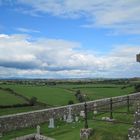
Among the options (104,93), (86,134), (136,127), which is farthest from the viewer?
(104,93)

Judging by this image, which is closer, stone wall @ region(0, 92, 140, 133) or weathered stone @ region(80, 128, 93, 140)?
weathered stone @ region(80, 128, 93, 140)

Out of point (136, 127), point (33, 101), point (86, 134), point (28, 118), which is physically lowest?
point (33, 101)

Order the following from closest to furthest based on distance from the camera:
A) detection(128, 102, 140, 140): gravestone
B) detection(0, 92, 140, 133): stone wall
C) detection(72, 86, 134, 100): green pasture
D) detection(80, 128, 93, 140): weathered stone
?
detection(128, 102, 140, 140): gravestone
detection(80, 128, 93, 140): weathered stone
detection(0, 92, 140, 133): stone wall
detection(72, 86, 134, 100): green pasture

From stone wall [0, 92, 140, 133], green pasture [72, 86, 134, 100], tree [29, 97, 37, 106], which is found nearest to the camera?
stone wall [0, 92, 140, 133]

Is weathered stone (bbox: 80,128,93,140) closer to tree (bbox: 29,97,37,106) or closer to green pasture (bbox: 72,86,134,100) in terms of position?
tree (bbox: 29,97,37,106)

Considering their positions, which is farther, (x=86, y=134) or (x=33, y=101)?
(x=33, y=101)

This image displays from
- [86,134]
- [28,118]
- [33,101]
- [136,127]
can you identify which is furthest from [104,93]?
[136,127]

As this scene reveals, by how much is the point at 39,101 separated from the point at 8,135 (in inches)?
822

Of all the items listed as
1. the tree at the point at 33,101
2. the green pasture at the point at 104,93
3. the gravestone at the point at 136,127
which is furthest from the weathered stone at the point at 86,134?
the green pasture at the point at 104,93

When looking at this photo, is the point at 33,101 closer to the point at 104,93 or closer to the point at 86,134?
the point at 104,93

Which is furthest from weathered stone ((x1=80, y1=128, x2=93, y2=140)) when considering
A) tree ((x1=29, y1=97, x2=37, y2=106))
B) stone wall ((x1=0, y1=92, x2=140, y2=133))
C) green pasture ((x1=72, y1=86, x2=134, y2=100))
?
green pasture ((x1=72, y1=86, x2=134, y2=100))

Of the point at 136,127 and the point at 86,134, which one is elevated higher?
the point at 136,127

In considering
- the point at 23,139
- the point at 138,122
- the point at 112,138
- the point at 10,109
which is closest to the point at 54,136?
the point at 23,139

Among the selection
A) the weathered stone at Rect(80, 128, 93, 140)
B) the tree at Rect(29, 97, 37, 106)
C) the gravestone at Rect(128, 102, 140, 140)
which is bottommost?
Result: the tree at Rect(29, 97, 37, 106)
